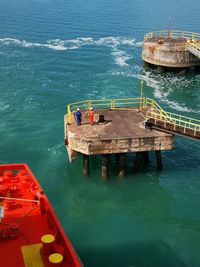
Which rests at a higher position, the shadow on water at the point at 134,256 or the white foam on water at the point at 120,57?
the white foam on water at the point at 120,57

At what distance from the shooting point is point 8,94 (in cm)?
4541

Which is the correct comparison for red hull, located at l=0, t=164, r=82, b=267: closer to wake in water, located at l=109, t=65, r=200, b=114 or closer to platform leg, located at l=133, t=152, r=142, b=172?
platform leg, located at l=133, t=152, r=142, b=172

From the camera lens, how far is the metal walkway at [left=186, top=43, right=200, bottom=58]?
5153 centimetres

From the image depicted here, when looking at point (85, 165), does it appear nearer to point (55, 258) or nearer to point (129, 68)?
point (55, 258)

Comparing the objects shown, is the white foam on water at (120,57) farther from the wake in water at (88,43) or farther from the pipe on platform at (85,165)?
the pipe on platform at (85,165)

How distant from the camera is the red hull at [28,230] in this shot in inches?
569

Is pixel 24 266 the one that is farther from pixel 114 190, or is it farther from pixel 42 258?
pixel 114 190

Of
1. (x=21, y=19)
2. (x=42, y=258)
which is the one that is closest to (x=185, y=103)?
(x=42, y=258)

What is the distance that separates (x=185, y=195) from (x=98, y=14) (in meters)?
87.8

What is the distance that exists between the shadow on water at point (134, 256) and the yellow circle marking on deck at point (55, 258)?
7328 mm

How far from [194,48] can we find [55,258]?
1804 inches

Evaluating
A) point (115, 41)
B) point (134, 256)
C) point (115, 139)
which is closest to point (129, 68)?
point (115, 41)

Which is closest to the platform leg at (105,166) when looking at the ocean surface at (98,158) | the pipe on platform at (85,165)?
the ocean surface at (98,158)

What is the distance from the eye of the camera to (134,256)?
21516 millimetres
